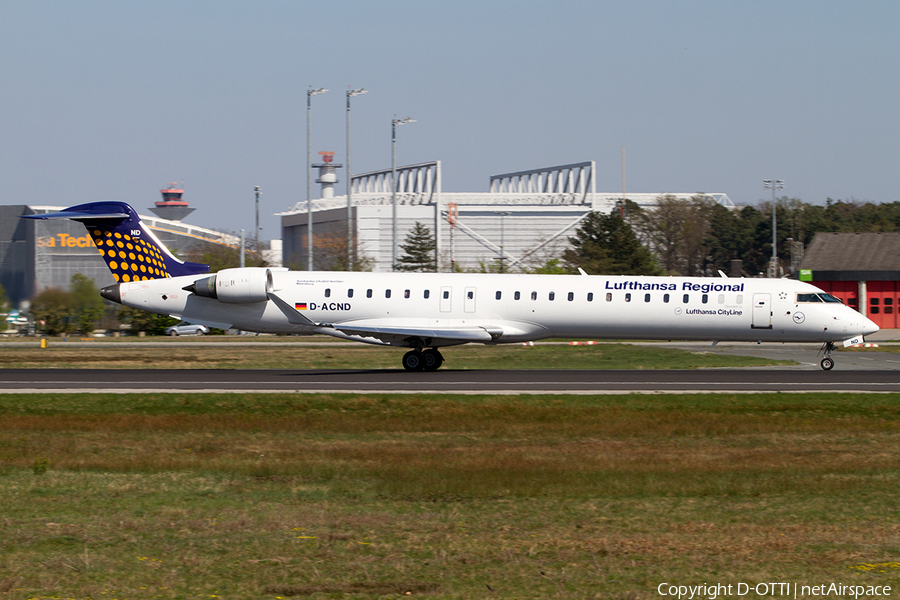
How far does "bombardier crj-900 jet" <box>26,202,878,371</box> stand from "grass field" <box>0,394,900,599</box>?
8317mm

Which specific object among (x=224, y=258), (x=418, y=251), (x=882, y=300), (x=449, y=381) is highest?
(x=418, y=251)

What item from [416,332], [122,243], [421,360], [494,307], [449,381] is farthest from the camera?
[122,243]

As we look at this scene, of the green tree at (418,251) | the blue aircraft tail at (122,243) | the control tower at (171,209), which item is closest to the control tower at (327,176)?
the control tower at (171,209)

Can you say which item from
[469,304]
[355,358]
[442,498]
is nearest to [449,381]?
[469,304]

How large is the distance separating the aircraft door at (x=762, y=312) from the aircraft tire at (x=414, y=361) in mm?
10179

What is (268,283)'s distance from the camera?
28234mm

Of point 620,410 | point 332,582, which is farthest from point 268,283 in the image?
point 332,582

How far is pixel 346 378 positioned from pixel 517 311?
18.8 ft

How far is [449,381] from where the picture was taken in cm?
2455

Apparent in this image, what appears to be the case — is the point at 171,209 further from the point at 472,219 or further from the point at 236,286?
the point at 236,286

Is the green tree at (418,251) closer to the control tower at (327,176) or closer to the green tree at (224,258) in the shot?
the green tree at (224,258)

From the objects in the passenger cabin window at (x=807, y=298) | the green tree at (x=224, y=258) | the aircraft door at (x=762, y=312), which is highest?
the green tree at (x=224, y=258)

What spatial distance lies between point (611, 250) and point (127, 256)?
192ft

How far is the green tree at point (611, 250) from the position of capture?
79.9m
